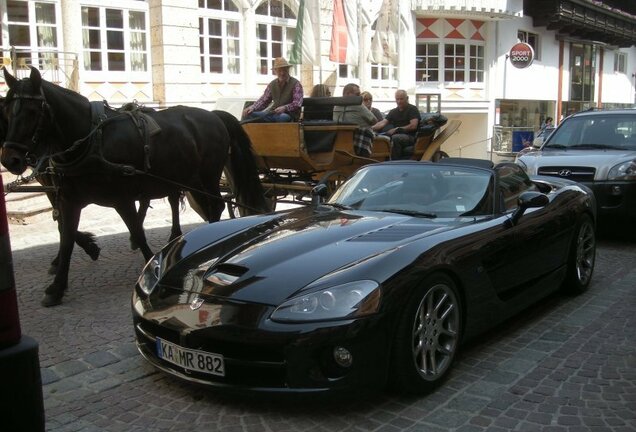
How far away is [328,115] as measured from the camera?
9.68m

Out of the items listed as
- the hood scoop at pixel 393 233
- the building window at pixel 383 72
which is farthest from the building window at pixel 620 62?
the hood scoop at pixel 393 233

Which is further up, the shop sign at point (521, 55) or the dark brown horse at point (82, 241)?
the shop sign at point (521, 55)

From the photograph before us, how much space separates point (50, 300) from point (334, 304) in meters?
3.51

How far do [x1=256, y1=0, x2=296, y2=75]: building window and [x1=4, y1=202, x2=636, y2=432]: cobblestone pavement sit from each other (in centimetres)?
1593

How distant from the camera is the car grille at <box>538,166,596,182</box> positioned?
8961 millimetres

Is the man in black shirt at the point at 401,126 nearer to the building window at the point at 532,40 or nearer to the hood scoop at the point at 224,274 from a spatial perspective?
the hood scoop at the point at 224,274

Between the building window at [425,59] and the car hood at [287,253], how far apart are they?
25.6 m

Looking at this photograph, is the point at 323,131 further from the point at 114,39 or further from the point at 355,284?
the point at 114,39

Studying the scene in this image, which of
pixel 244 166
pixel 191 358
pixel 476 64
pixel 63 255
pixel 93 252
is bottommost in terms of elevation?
pixel 93 252

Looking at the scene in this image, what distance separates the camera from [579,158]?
9.23 m

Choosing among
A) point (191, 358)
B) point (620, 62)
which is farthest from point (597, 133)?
point (620, 62)

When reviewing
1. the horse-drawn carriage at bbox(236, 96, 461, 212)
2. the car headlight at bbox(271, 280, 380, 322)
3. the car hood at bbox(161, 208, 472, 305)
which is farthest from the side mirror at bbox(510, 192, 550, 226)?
the horse-drawn carriage at bbox(236, 96, 461, 212)

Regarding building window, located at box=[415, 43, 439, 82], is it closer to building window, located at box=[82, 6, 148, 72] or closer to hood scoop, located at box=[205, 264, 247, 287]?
building window, located at box=[82, 6, 148, 72]

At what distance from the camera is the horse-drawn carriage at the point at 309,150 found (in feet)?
28.8
